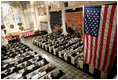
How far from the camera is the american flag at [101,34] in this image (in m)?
4.28

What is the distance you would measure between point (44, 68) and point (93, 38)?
4292 millimetres

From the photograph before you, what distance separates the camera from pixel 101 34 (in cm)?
477

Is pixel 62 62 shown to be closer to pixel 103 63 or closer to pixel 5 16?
pixel 103 63

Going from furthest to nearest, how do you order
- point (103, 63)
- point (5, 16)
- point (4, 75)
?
point (5, 16) < point (4, 75) < point (103, 63)

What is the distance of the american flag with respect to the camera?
4.28 meters

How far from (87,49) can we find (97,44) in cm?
82

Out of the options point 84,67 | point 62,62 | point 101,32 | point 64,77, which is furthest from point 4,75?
point 101,32

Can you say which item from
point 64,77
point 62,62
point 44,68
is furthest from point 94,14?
point 62,62

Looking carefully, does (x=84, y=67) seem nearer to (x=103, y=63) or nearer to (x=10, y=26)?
(x=103, y=63)

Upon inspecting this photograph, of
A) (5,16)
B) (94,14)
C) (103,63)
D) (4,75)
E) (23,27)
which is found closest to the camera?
(94,14)

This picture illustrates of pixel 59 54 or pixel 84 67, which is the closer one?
pixel 84 67

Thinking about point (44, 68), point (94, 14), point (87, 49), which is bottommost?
point (44, 68)

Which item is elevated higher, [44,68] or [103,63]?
[103,63]

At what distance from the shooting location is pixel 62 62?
9719 mm
